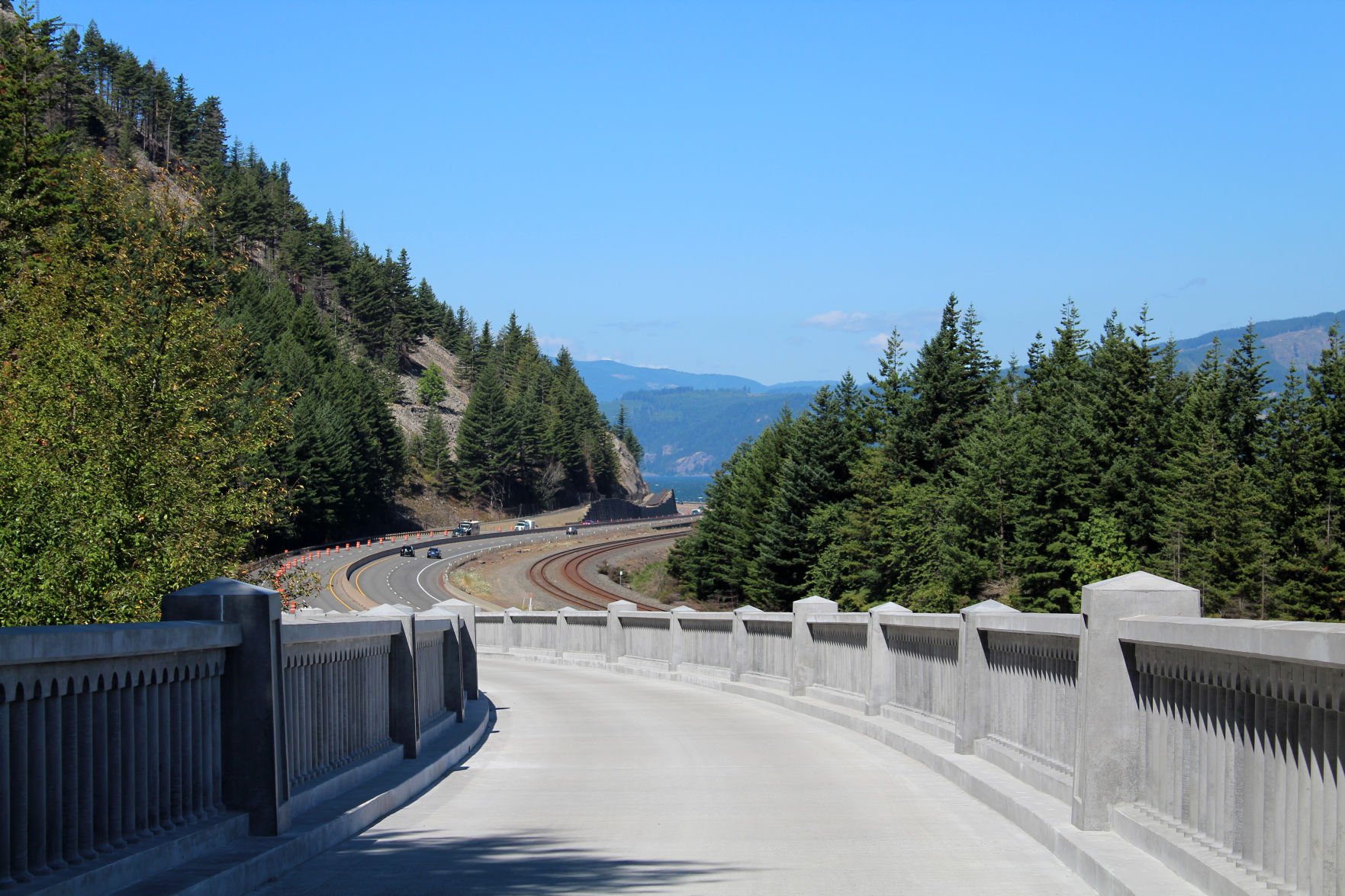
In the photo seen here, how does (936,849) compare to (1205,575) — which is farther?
(1205,575)

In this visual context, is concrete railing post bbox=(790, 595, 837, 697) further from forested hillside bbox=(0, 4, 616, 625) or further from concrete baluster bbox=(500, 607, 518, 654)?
concrete baluster bbox=(500, 607, 518, 654)

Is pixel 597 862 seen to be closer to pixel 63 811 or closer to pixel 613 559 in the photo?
pixel 63 811

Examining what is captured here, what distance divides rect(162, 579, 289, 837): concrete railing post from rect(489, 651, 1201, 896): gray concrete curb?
459 cm

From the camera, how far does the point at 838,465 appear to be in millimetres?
103062

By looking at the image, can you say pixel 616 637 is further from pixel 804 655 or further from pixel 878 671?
pixel 878 671

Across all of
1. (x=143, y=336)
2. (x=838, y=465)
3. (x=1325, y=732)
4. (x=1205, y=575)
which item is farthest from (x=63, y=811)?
(x=838, y=465)

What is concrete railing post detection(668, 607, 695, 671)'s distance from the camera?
27.6 metres

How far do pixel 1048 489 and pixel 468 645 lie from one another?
248ft

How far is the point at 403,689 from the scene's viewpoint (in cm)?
1241

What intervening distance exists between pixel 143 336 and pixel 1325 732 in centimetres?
2384

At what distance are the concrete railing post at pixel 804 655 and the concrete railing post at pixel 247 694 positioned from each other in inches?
510

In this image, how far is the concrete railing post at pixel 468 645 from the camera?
18.6 m

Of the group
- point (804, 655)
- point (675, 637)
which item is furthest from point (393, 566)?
point (804, 655)

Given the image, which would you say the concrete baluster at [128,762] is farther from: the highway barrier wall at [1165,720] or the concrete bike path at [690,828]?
the highway barrier wall at [1165,720]
